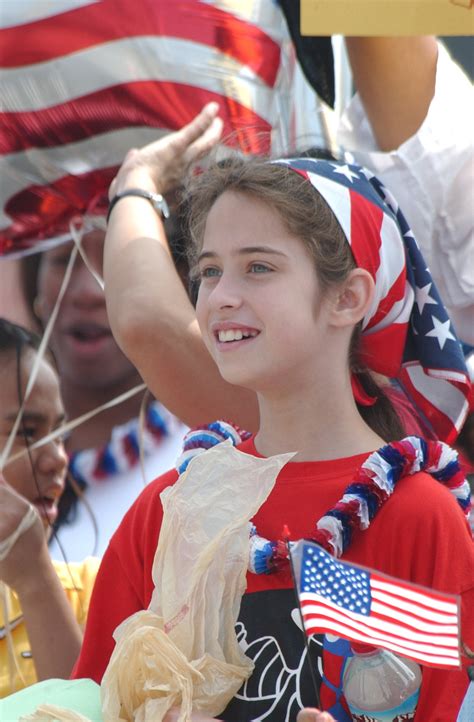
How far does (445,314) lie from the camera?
191cm

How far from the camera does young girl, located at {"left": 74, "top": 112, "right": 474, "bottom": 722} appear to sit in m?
1.58

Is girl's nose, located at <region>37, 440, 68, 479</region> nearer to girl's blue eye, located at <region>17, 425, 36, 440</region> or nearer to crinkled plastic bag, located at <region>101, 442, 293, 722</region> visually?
girl's blue eye, located at <region>17, 425, 36, 440</region>

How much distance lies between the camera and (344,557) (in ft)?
5.26

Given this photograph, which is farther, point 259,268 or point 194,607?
point 259,268

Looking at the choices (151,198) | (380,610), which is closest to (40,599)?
(151,198)

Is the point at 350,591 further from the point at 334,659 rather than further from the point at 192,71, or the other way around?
the point at 192,71

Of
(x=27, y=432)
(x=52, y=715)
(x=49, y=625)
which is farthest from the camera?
(x=27, y=432)

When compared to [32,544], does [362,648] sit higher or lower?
lower

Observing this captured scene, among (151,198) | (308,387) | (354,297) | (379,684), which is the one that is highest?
(151,198)

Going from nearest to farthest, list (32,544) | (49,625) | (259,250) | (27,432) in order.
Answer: (259,250) → (49,625) → (32,544) → (27,432)

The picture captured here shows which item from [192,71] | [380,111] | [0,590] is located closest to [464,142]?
[380,111]

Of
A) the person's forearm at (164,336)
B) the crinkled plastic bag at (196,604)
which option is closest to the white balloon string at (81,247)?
the person's forearm at (164,336)

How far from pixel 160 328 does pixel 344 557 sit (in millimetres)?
576

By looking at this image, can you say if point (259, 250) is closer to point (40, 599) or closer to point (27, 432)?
point (40, 599)
